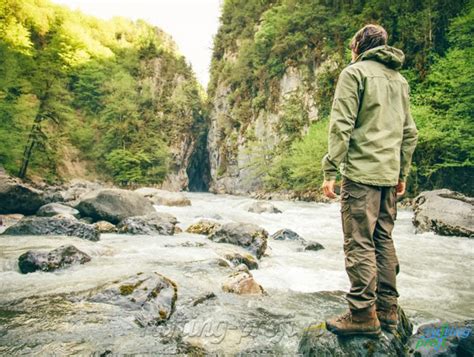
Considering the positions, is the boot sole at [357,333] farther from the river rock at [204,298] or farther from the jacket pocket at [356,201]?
Answer: the river rock at [204,298]

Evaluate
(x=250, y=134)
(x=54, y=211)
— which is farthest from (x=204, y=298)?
(x=250, y=134)

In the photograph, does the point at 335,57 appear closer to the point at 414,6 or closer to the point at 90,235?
the point at 414,6

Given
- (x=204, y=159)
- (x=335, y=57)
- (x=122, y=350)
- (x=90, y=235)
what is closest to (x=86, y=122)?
(x=204, y=159)

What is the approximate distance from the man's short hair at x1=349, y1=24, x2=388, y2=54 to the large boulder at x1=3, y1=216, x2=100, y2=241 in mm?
6458

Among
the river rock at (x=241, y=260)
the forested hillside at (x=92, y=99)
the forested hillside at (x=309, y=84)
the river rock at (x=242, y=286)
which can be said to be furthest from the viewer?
the forested hillside at (x=92, y=99)

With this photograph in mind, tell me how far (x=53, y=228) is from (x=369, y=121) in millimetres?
7159

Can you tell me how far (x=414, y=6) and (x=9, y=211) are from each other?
2349 centimetres

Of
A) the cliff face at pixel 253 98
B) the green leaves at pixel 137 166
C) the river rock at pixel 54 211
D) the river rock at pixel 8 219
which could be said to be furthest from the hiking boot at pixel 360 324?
the green leaves at pixel 137 166

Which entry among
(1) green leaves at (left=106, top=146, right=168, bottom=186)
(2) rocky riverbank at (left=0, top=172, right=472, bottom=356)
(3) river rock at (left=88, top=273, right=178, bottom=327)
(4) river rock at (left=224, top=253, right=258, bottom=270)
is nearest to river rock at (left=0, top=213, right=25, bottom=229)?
(2) rocky riverbank at (left=0, top=172, right=472, bottom=356)

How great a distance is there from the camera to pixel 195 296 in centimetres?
346

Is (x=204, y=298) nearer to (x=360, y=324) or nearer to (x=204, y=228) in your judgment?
(x=360, y=324)

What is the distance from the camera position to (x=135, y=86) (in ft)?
119

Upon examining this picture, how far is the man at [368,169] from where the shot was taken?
2.29 meters

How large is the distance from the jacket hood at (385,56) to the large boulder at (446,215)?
7.74m
